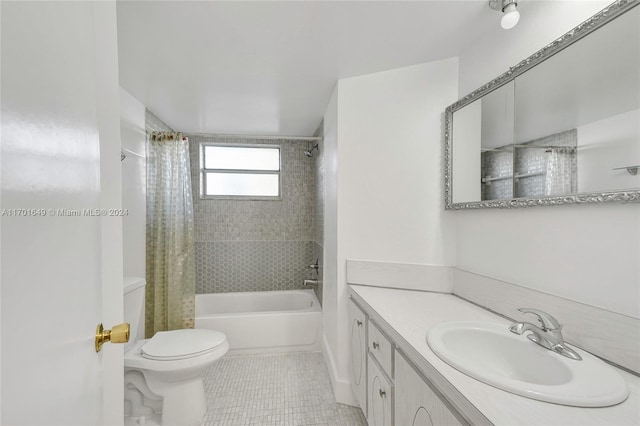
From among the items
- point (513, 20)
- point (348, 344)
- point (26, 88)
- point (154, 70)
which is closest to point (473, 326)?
point (348, 344)

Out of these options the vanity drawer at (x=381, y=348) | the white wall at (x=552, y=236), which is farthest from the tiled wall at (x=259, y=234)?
the white wall at (x=552, y=236)

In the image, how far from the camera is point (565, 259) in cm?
104

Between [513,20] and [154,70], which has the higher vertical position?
[154,70]

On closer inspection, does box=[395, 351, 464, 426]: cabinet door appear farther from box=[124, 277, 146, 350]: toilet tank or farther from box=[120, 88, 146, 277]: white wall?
box=[120, 88, 146, 277]: white wall

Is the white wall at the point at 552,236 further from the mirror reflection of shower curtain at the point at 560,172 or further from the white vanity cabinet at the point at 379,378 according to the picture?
the white vanity cabinet at the point at 379,378

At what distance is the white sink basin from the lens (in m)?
0.68

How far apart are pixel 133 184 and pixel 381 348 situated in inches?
82.4

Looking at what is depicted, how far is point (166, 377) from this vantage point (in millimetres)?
1662

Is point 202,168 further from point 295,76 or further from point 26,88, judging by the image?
point 26,88

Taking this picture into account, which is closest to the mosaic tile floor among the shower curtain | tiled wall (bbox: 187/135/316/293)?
the shower curtain

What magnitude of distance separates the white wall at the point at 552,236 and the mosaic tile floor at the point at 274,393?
132 centimetres

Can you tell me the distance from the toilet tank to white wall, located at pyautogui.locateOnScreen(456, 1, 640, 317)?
2157mm

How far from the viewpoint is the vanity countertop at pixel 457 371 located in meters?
0.63

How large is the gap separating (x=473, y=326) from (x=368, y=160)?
3.65ft
